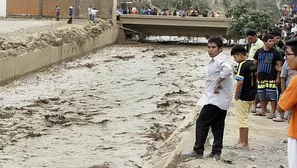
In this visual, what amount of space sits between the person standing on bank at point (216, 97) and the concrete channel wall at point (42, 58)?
13587 millimetres

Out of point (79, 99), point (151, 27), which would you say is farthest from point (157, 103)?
point (151, 27)

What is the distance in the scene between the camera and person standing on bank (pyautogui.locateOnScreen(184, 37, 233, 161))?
7.48 metres

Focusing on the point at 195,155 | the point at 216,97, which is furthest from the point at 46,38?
the point at 216,97

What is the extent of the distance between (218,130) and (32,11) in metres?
38.3

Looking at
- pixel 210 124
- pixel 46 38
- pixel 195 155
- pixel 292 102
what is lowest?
pixel 46 38

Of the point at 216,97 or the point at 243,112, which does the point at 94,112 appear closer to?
the point at 243,112

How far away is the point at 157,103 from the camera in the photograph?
17.1 metres

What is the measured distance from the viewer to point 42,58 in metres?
25.3

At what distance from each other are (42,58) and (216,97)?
61.5 ft

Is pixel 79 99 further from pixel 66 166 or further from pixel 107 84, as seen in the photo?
pixel 66 166

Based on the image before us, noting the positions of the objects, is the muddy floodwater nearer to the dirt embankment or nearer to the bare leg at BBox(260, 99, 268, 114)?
the dirt embankment

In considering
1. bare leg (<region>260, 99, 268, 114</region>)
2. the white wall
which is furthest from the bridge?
bare leg (<region>260, 99, 268, 114</region>)

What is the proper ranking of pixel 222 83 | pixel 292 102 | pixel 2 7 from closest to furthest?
pixel 292 102
pixel 222 83
pixel 2 7

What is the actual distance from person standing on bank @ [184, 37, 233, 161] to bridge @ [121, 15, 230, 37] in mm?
32941
